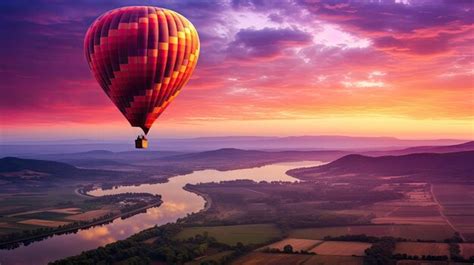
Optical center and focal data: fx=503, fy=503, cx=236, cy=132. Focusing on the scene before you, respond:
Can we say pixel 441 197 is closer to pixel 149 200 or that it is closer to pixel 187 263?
pixel 149 200

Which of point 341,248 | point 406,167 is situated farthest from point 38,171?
point 341,248

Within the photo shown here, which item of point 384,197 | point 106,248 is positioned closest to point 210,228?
point 106,248

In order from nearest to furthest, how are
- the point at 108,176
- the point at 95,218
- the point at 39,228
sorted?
the point at 39,228 → the point at 95,218 → the point at 108,176

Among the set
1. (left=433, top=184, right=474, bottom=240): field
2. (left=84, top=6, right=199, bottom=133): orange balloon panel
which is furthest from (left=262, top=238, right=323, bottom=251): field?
(left=84, top=6, right=199, bottom=133): orange balloon panel

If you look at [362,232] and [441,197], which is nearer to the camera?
[362,232]

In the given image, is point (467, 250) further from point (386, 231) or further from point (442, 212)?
point (442, 212)

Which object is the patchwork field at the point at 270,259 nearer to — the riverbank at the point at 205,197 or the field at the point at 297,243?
the field at the point at 297,243

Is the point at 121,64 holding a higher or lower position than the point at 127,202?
higher
